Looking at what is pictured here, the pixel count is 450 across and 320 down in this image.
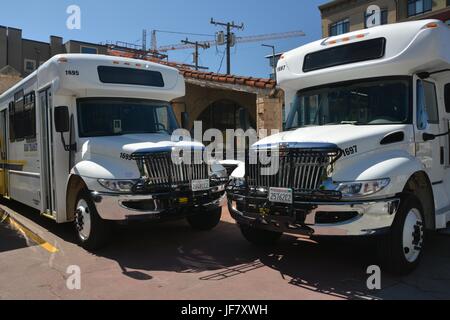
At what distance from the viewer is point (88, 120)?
7.14m

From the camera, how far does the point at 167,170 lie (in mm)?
6445

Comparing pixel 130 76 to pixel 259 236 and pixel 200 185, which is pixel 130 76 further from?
pixel 259 236

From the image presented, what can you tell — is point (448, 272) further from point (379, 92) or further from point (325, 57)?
point (325, 57)

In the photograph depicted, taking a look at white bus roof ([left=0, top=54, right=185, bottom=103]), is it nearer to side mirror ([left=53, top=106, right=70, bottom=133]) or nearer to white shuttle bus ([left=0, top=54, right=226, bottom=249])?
white shuttle bus ([left=0, top=54, right=226, bottom=249])

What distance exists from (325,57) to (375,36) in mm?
798

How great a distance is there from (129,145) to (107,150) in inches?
15.8

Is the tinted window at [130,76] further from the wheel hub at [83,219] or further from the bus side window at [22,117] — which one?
the wheel hub at [83,219]

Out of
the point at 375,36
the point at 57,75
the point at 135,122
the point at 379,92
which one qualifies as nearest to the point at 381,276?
the point at 379,92

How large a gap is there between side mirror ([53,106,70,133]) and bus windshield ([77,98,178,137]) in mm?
222

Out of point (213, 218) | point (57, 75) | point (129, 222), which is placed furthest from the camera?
point (213, 218)

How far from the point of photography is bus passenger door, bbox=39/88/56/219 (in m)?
7.53

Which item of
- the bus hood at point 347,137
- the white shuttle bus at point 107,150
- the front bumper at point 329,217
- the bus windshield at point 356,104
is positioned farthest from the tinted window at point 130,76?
the front bumper at point 329,217

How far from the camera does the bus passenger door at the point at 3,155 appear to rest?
10633 mm

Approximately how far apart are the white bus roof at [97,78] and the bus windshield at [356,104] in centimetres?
248
